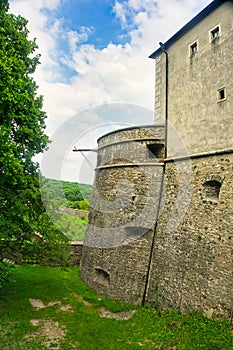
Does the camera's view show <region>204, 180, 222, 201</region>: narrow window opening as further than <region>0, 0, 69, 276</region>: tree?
Yes

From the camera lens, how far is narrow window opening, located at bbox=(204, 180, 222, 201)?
8.15 metres

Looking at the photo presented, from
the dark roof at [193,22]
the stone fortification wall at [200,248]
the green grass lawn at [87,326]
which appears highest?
the dark roof at [193,22]

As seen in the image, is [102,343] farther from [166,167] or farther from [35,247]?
[166,167]

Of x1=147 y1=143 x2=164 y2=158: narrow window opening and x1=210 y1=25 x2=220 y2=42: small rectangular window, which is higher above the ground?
x1=210 y1=25 x2=220 y2=42: small rectangular window

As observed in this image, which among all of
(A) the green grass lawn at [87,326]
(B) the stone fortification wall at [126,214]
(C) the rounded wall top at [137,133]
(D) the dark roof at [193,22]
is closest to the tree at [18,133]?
(A) the green grass lawn at [87,326]

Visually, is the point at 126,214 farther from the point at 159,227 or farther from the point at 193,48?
the point at 193,48

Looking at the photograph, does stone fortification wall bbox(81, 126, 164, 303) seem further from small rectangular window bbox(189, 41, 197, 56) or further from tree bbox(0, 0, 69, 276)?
tree bbox(0, 0, 69, 276)

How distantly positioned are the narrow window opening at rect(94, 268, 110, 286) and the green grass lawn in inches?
21.3

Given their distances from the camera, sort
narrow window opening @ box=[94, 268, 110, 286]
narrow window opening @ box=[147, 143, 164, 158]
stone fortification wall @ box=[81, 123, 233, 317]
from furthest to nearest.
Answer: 1. narrow window opening @ box=[94, 268, 110, 286]
2. narrow window opening @ box=[147, 143, 164, 158]
3. stone fortification wall @ box=[81, 123, 233, 317]

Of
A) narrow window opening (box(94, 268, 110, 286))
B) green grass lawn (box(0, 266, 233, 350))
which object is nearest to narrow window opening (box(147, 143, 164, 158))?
narrow window opening (box(94, 268, 110, 286))

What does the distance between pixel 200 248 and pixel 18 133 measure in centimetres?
627

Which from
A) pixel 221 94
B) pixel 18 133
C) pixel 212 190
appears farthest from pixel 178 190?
pixel 18 133

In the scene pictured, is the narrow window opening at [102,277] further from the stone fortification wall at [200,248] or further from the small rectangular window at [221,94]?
the small rectangular window at [221,94]

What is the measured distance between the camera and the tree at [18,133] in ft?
24.5
